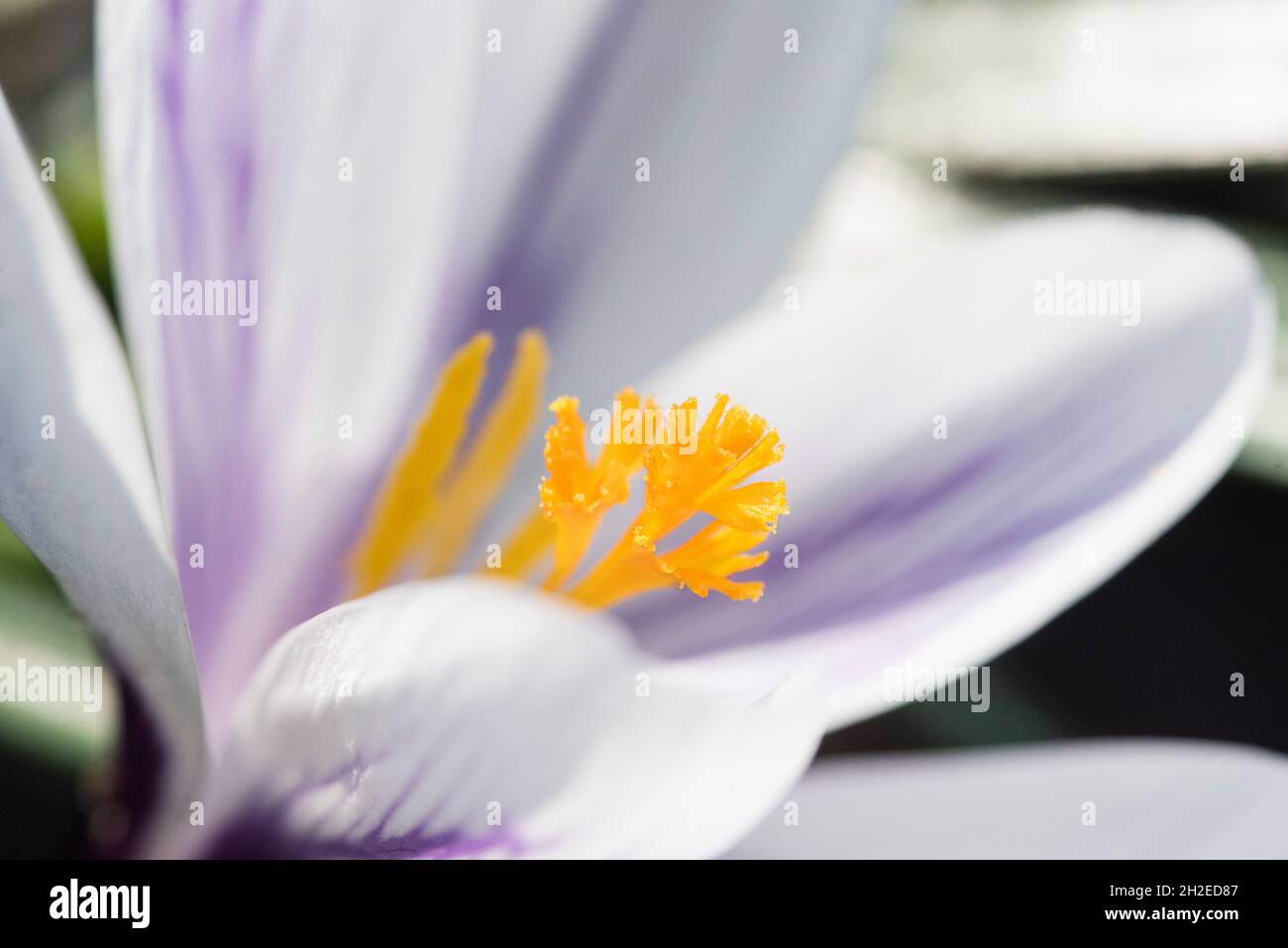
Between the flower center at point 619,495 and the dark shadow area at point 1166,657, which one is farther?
the dark shadow area at point 1166,657

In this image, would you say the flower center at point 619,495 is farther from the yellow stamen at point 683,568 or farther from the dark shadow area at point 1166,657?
the dark shadow area at point 1166,657

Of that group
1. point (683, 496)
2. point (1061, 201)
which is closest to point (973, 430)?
point (683, 496)

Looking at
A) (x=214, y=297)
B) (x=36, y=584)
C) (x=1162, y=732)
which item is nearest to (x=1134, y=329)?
(x=1162, y=732)

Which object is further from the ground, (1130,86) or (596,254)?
(1130,86)

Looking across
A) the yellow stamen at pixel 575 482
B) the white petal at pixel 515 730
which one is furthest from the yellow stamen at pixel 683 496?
the white petal at pixel 515 730

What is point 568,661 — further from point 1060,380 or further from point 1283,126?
point 1283,126

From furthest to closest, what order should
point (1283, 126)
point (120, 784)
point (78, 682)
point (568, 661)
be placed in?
1. point (1283, 126)
2. point (78, 682)
3. point (120, 784)
4. point (568, 661)

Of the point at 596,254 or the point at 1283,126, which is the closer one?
the point at 596,254
